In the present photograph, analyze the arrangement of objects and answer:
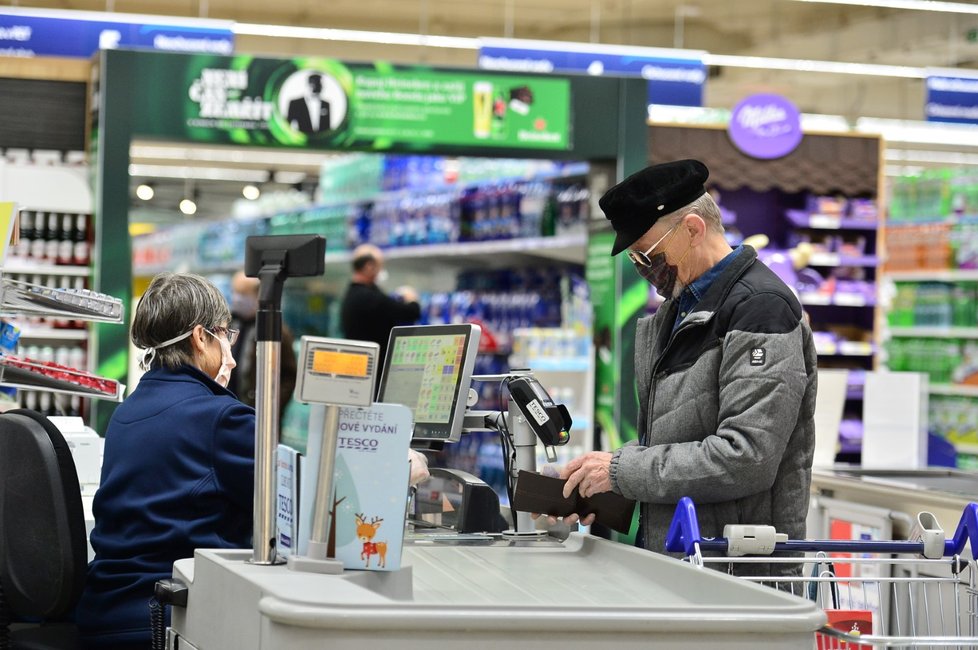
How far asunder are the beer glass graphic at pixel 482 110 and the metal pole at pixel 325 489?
18.8 ft

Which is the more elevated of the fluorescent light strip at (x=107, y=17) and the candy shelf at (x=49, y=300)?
the fluorescent light strip at (x=107, y=17)

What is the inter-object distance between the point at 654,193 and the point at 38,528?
1.56 m

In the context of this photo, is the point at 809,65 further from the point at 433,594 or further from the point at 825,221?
the point at 433,594

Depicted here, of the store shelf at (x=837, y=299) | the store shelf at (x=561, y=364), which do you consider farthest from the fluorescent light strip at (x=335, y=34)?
the store shelf at (x=561, y=364)

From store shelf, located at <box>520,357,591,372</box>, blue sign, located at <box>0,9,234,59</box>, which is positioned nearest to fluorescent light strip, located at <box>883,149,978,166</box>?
blue sign, located at <box>0,9,234,59</box>

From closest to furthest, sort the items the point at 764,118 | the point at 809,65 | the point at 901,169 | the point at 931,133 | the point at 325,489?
the point at 325,489, the point at 764,118, the point at 809,65, the point at 931,133, the point at 901,169

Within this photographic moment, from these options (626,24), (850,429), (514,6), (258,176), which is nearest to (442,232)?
(850,429)

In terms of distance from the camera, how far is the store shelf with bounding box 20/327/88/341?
6.76 metres

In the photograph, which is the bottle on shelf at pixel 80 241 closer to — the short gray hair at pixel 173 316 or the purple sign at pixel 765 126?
the short gray hair at pixel 173 316

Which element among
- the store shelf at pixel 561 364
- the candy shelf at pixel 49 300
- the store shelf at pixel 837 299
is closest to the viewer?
the candy shelf at pixel 49 300

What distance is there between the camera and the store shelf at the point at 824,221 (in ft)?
32.6

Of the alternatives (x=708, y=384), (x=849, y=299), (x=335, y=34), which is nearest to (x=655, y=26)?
(x=335, y=34)

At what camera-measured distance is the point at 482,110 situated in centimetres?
742

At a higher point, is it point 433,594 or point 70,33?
point 70,33
